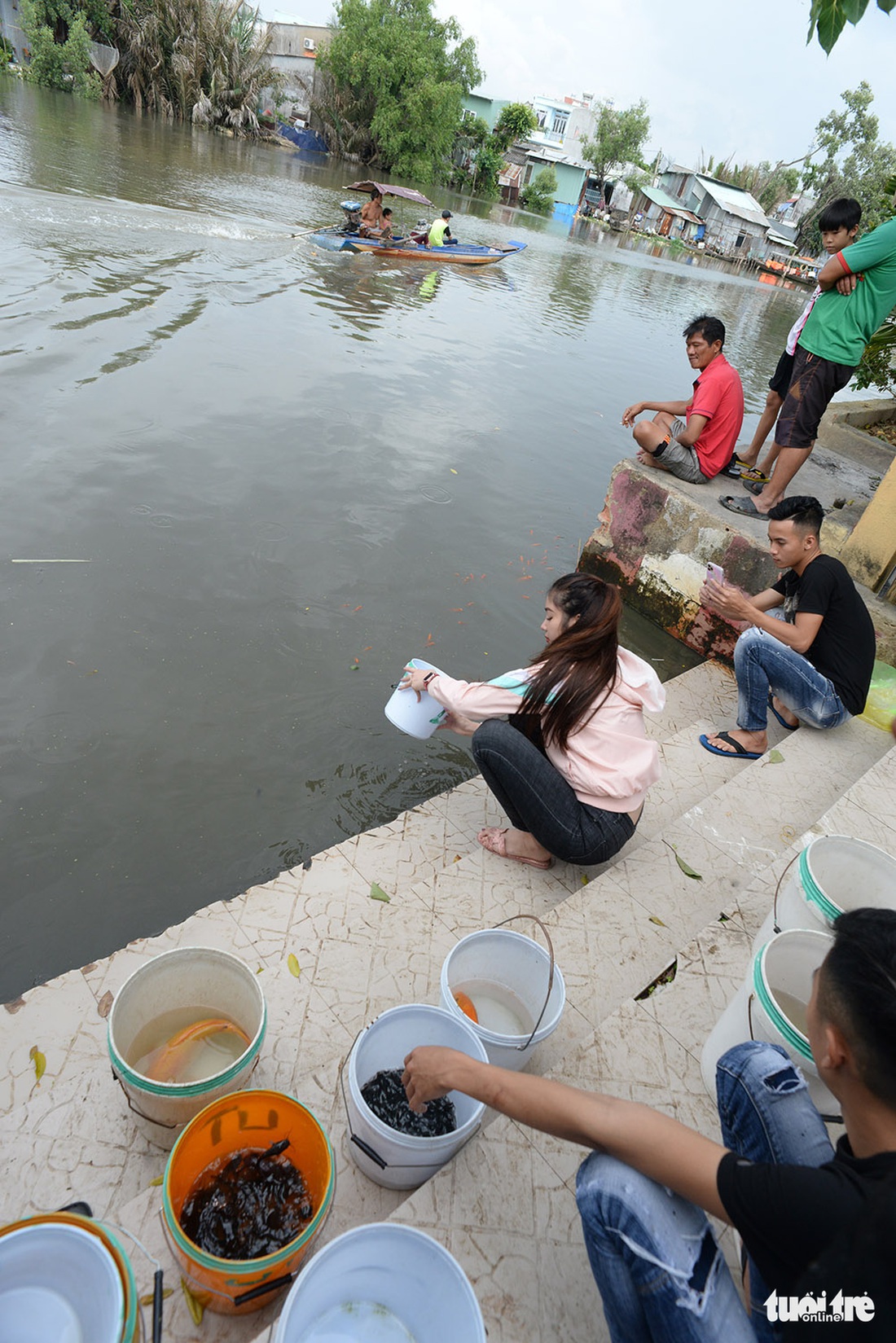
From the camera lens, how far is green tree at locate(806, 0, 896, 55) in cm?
189

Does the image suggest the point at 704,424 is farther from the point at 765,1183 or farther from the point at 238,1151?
the point at 238,1151

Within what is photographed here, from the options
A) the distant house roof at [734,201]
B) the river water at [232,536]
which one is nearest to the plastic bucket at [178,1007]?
the river water at [232,536]

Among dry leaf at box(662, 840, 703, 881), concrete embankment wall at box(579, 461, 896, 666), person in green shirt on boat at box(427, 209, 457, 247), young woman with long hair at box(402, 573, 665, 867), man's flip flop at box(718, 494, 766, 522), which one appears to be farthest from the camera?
person in green shirt on boat at box(427, 209, 457, 247)

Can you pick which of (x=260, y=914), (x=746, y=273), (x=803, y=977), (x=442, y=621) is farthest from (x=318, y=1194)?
(x=746, y=273)

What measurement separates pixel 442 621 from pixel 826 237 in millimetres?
3701

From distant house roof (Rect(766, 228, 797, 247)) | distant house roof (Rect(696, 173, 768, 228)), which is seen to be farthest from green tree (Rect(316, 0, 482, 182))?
distant house roof (Rect(766, 228, 797, 247))

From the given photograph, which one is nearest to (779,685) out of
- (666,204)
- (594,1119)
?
(594,1119)

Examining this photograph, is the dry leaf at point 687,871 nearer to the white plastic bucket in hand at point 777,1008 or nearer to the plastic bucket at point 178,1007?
the white plastic bucket in hand at point 777,1008

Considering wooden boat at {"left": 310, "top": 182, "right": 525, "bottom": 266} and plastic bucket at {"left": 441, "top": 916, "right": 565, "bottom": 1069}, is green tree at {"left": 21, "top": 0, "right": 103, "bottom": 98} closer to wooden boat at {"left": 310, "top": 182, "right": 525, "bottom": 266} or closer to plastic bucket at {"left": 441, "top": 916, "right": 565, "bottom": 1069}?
wooden boat at {"left": 310, "top": 182, "right": 525, "bottom": 266}

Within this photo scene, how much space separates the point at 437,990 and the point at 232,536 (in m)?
3.79

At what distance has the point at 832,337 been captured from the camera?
471 cm

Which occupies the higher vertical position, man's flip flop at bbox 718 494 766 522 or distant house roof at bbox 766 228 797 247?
distant house roof at bbox 766 228 797 247

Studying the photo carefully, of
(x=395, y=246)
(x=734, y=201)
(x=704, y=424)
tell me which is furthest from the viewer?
(x=734, y=201)

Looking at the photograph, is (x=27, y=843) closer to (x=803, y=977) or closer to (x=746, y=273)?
(x=803, y=977)
